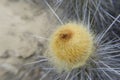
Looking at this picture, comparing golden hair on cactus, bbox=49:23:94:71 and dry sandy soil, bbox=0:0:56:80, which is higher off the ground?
dry sandy soil, bbox=0:0:56:80

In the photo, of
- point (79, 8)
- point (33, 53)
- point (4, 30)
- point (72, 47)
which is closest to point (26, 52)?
point (33, 53)

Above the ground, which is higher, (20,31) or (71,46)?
(20,31)

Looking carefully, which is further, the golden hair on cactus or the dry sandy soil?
the dry sandy soil

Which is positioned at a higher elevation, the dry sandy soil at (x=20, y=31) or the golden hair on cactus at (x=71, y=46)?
the dry sandy soil at (x=20, y=31)

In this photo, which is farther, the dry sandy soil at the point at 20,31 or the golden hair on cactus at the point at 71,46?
the dry sandy soil at the point at 20,31

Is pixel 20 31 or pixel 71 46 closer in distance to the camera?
pixel 71 46
